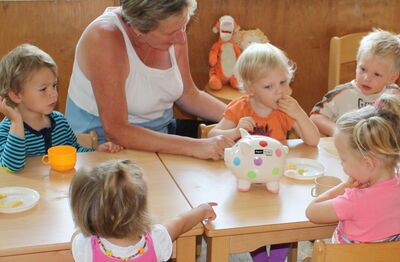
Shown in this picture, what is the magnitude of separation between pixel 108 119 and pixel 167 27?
375mm

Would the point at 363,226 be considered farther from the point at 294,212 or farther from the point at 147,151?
the point at 147,151

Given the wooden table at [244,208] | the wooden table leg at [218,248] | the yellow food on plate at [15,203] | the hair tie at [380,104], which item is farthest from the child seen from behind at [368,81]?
the yellow food on plate at [15,203]

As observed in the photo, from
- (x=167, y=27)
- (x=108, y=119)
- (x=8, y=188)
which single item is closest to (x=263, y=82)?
(x=167, y=27)

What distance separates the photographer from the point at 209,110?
2289mm

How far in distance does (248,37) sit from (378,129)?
1.98 m

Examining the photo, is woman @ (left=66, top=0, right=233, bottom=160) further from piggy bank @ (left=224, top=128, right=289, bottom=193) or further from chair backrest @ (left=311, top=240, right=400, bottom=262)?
chair backrest @ (left=311, top=240, right=400, bottom=262)

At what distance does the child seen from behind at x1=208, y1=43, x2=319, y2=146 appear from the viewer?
6.22 feet

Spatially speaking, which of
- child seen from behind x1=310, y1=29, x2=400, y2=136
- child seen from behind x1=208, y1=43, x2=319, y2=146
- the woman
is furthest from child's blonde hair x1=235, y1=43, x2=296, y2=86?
child seen from behind x1=310, y1=29, x2=400, y2=136

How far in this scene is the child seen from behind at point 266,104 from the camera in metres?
1.90

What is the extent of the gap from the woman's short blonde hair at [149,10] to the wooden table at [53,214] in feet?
1.50

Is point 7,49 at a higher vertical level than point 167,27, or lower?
lower

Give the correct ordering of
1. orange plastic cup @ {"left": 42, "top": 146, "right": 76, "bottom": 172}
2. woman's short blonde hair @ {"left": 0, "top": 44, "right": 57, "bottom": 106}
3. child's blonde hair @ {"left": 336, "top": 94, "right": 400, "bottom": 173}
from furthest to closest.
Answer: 1. woman's short blonde hair @ {"left": 0, "top": 44, "right": 57, "bottom": 106}
2. orange plastic cup @ {"left": 42, "top": 146, "right": 76, "bottom": 172}
3. child's blonde hair @ {"left": 336, "top": 94, "right": 400, "bottom": 173}

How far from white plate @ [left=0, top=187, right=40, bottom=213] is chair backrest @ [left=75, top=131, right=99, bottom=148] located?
18.5 inches

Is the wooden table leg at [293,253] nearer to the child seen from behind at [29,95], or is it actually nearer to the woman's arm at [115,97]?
the woman's arm at [115,97]
